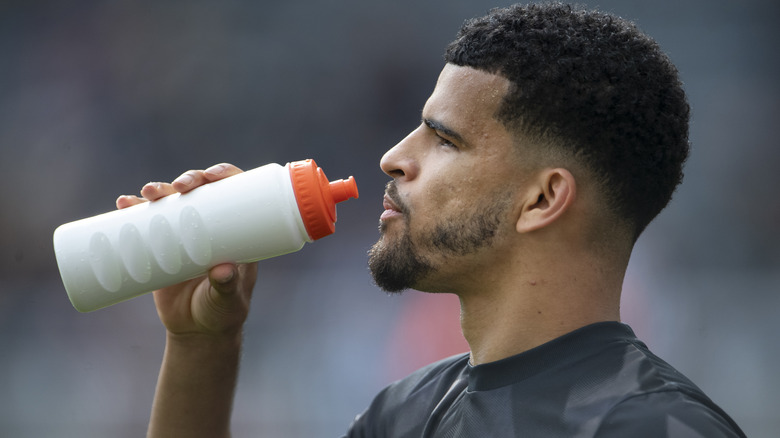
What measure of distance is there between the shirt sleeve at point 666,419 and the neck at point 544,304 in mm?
268

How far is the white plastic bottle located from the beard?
17cm

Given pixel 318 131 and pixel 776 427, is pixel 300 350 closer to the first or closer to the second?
pixel 318 131

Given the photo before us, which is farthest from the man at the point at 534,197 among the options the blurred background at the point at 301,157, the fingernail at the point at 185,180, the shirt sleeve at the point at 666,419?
the blurred background at the point at 301,157

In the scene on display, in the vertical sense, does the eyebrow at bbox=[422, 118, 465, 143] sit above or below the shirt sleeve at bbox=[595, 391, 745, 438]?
above

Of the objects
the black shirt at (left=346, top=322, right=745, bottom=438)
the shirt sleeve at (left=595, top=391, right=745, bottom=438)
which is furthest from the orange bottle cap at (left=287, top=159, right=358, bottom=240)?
the shirt sleeve at (left=595, top=391, right=745, bottom=438)

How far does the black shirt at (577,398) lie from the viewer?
1524mm

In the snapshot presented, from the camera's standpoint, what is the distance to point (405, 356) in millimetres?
5477

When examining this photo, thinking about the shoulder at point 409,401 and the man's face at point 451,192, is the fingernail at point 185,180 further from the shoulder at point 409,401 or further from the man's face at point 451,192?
the shoulder at point 409,401

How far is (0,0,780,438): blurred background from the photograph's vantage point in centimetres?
527

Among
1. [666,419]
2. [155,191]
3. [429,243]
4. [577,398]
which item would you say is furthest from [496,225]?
[155,191]

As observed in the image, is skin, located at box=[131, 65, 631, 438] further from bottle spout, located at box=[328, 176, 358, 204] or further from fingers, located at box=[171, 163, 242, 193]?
bottle spout, located at box=[328, 176, 358, 204]

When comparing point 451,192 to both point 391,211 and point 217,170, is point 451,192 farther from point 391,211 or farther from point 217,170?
point 217,170

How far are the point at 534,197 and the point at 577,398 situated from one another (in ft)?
1.46

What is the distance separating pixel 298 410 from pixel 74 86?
328 centimetres
